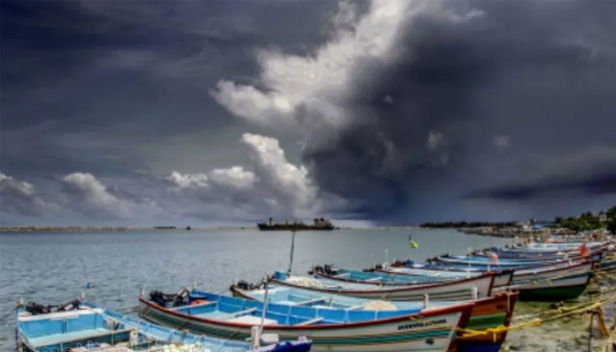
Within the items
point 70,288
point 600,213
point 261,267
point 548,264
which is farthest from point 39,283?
point 600,213

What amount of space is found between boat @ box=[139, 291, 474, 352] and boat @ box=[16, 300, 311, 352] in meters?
1.67

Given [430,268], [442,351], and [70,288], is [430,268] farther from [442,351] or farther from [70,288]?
[70,288]

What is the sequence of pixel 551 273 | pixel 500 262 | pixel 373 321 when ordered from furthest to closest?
pixel 500 262
pixel 551 273
pixel 373 321

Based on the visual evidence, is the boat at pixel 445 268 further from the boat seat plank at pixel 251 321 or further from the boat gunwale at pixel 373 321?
the boat gunwale at pixel 373 321

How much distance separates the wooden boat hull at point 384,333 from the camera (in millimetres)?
15219

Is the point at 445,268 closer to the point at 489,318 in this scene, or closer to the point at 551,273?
the point at 551,273

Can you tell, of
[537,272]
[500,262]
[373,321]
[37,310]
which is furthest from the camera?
[500,262]

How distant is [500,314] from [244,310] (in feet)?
34.0

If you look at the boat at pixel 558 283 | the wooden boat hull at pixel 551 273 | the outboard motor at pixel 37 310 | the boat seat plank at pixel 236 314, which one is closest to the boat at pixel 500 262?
the wooden boat hull at pixel 551 273

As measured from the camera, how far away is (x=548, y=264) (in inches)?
1481

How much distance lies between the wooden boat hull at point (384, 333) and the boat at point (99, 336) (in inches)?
82.9

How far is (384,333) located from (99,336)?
30.9 feet

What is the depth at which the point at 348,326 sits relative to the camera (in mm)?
16359

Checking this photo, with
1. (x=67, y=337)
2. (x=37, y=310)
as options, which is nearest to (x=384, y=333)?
(x=67, y=337)
